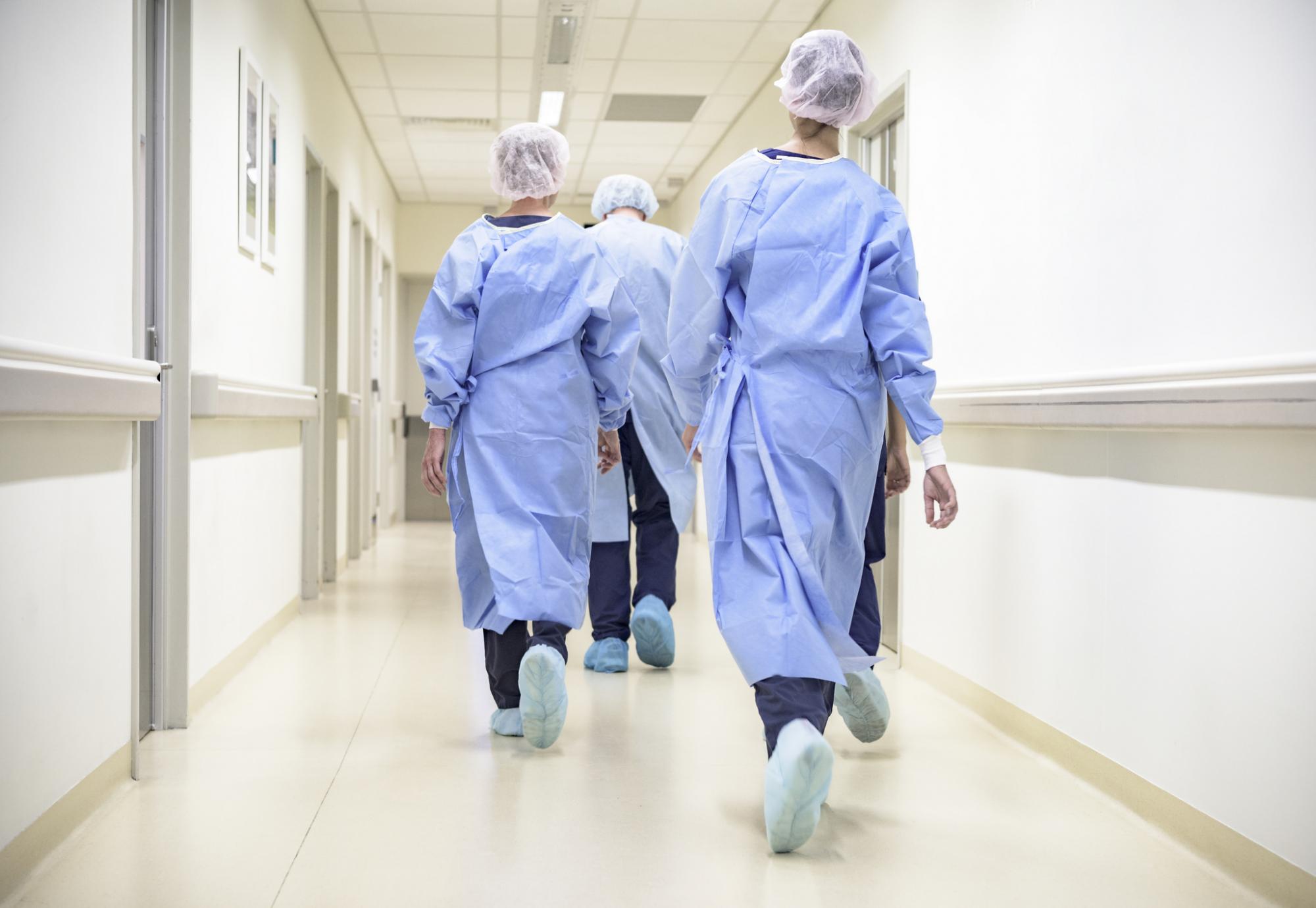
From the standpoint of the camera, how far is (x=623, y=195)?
12.6ft

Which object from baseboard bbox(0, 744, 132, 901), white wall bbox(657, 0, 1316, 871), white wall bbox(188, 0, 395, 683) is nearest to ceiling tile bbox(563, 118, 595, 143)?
white wall bbox(188, 0, 395, 683)

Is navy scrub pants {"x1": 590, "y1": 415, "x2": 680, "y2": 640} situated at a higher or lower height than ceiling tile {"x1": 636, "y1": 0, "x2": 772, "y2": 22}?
lower

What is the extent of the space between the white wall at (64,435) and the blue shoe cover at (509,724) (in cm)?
86

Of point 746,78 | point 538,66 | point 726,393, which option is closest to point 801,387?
point 726,393

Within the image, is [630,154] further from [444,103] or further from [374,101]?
[374,101]

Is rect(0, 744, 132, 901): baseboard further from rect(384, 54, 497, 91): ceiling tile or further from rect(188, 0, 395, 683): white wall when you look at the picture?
rect(384, 54, 497, 91): ceiling tile

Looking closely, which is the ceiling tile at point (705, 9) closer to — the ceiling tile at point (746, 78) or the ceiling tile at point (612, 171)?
the ceiling tile at point (746, 78)

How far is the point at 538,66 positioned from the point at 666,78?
2.39ft

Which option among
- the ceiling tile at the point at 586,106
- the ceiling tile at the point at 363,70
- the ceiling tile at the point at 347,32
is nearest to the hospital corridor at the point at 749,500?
the ceiling tile at the point at 347,32

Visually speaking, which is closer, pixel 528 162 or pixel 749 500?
pixel 749 500

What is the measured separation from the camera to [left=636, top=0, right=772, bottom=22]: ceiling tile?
5000mm

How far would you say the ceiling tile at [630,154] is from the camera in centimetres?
795

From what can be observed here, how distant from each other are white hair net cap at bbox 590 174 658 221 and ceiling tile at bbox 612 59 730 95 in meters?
2.33

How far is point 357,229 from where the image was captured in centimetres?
732
